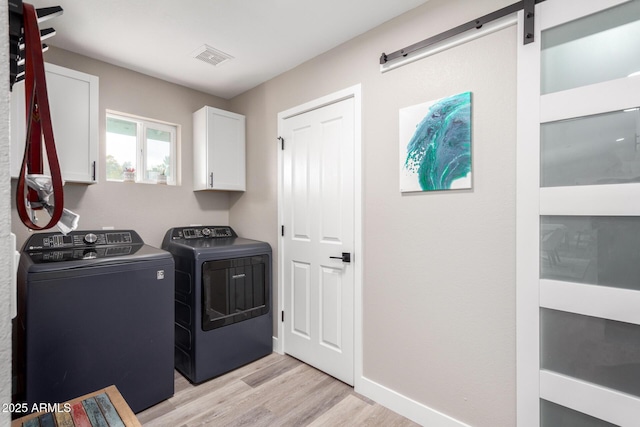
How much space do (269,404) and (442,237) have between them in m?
1.60

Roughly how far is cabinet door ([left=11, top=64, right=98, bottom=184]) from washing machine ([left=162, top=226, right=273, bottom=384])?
2.94 feet

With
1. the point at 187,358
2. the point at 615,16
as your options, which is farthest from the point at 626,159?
the point at 187,358

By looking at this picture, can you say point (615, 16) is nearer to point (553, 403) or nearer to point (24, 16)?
point (553, 403)

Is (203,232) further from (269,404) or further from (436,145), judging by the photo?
(436,145)

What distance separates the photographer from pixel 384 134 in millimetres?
2086

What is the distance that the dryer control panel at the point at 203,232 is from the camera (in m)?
2.94

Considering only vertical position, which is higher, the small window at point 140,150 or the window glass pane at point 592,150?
the small window at point 140,150

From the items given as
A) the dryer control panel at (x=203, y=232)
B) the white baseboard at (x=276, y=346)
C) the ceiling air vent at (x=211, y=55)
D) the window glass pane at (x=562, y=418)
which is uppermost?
the ceiling air vent at (x=211, y=55)

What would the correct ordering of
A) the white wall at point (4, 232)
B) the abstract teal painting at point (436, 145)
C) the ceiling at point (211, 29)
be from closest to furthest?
the white wall at point (4, 232)
the abstract teal painting at point (436, 145)
the ceiling at point (211, 29)

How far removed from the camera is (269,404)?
2.10 m

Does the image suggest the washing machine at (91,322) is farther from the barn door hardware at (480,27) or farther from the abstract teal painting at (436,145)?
the barn door hardware at (480,27)

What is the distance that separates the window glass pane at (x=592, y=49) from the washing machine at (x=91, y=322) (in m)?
2.51

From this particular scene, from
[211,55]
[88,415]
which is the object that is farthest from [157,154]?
[88,415]

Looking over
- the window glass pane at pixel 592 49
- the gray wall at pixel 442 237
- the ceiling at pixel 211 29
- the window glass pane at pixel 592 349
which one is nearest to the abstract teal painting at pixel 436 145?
the gray wall at pixel 442 237
